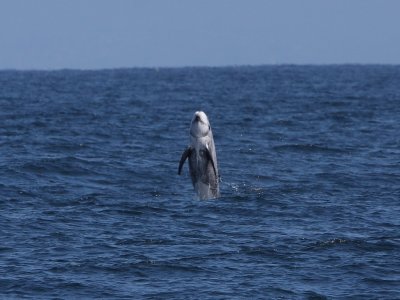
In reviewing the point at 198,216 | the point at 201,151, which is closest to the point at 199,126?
the point at 201,151

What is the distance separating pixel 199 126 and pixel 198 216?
95.4 inches

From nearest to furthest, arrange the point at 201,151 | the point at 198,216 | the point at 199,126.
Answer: the point at 198,216
the point at 199,126
the point at 201,151

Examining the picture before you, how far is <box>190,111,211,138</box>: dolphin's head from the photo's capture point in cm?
2798

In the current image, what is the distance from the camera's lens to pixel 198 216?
90.4ft

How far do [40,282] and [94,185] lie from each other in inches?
510

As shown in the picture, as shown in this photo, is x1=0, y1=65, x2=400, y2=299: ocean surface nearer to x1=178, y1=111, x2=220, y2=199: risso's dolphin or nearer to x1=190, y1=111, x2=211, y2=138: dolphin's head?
x1=178, y1=111, x2=220, y2=199: risso's dolphin

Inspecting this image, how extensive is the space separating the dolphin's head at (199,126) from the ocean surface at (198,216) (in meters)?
2.12

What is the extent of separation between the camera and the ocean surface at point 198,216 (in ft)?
69.4

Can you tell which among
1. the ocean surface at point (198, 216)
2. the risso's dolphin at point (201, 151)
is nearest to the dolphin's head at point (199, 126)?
the risso's dolphin at point (201, 151)

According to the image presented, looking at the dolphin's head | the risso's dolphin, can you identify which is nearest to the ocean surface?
the risso's dolphin

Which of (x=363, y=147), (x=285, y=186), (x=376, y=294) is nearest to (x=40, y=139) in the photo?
(x=363, y=147)

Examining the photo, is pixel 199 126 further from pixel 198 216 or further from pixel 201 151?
pixel 198 216

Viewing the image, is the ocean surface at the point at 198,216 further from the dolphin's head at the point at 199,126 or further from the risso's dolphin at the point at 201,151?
the dolphin's head at the point at 199,126

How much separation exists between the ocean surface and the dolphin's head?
2116 mm
